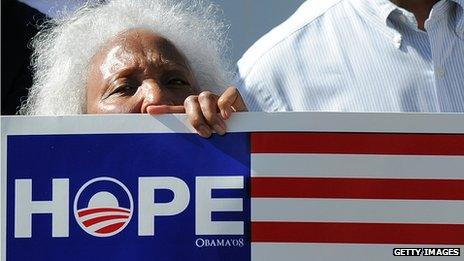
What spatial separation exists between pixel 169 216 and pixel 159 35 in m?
0.57

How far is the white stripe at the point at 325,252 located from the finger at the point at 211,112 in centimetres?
23

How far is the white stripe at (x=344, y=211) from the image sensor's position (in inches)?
79.0

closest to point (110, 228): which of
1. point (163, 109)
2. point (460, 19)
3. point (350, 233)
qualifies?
point (163, 109)

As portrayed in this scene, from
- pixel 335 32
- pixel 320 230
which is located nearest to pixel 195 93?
pixel 335 32

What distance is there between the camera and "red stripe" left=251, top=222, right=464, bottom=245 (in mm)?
2004

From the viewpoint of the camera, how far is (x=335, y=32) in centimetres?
242

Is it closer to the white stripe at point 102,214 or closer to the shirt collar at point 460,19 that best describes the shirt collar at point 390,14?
the shirt collar at point 460,19

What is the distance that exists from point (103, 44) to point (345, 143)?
27.7 inches

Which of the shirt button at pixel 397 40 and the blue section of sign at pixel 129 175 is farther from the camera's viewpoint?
the shirt button at pixel 397 40

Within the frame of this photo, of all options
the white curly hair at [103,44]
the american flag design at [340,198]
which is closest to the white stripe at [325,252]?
the american flag design at [340,198]

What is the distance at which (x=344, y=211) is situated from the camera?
201cm

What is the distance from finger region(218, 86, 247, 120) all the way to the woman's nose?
23 cm

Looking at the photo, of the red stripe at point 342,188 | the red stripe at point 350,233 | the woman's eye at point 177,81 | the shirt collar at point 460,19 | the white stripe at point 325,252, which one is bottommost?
the white stripe at point 325,252

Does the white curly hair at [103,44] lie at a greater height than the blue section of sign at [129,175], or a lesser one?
greater
